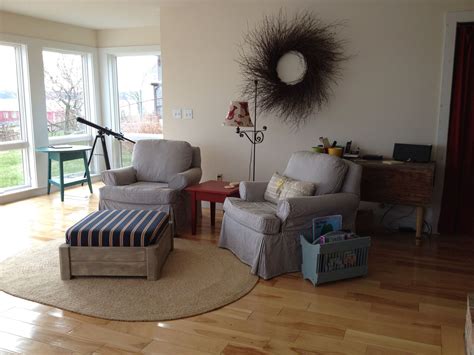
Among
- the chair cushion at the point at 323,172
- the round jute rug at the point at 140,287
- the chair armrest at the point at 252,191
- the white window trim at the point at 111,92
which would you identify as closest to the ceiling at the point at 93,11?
the white window trim at the point at 111,92

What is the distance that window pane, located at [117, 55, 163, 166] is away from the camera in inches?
261

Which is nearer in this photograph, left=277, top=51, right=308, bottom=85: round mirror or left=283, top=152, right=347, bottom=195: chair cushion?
left=283, top=152, right=347, bottom=195: chair cushion

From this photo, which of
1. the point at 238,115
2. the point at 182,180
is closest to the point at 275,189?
the point at 238,115

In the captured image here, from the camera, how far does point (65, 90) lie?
21.4 feet

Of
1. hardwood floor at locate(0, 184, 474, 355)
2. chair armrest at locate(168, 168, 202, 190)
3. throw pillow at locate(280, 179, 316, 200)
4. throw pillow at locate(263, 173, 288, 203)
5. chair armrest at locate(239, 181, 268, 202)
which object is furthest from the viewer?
chair armrest at locate(168, 168, 202, 190)

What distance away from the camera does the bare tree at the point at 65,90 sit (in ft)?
20.6

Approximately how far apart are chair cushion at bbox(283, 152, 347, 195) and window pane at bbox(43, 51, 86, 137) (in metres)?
4.15

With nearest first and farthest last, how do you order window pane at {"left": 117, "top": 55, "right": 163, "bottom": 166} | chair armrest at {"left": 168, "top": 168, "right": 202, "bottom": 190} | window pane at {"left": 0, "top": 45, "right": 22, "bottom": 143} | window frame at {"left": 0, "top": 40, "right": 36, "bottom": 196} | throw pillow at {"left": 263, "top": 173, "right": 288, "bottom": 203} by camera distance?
1. throw pillow at {"left": 263, "top": 173, "right": 288, "bottom": 203}
2. chair armrest at {"left": 168, "top": 168, "right": 202, "bottom": 190}
3. window pane at {"left": 0, "top": 45, "right": 22, "bottom": 143}
4. window frame at {"left": 0, "top": 40, "right": 36, "bottom": 196}
5. window pane at {"left": 117, "top": 55, "right": 163, "bottom": 166}

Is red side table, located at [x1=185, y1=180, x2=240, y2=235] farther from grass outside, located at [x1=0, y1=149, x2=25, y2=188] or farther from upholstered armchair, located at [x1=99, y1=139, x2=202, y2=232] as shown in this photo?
grass outside, located at [x1=0, y1=149, x2=25, y2=188]

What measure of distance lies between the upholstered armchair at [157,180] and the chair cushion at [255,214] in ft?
2.15

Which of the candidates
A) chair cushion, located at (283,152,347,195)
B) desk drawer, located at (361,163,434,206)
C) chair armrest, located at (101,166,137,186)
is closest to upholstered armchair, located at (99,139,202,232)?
chair armrest, located at (101,166,137,186)

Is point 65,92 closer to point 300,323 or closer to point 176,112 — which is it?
point 176,112

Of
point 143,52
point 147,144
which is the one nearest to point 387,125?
point 147,144

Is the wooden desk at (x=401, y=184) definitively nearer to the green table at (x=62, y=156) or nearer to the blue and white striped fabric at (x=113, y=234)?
the blue and white striped fabric at (x=113, y=234)
